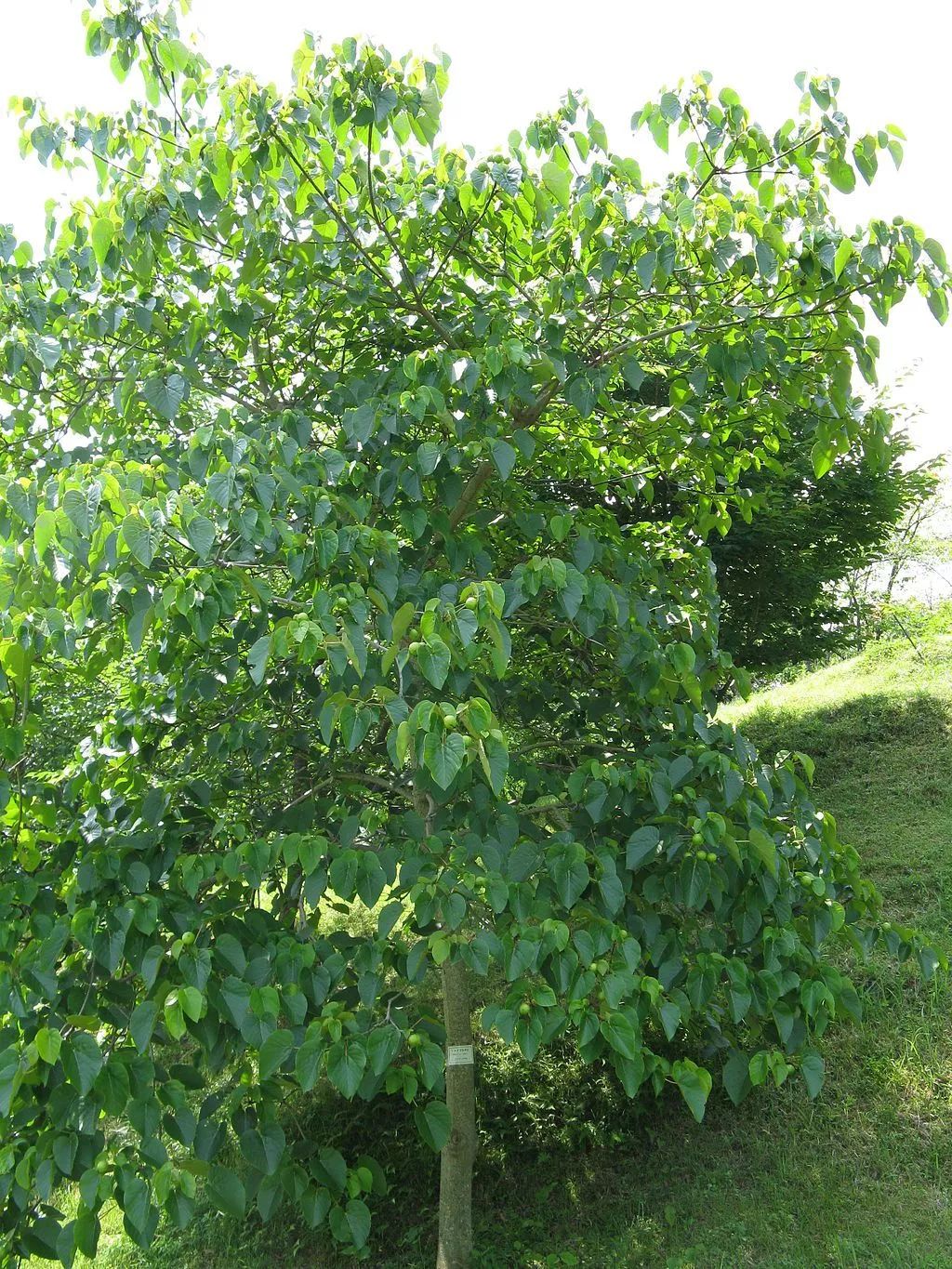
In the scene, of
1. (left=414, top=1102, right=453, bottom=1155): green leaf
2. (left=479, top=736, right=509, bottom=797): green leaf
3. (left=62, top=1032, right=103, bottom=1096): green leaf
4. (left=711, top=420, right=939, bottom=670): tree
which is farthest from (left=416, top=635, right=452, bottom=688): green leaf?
(left=711, top=420, right=939, bottom=670): tree

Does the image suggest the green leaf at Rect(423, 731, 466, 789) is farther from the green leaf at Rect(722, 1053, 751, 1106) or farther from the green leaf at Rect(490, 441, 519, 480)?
the green leaf at Rect(722, 1053, 751, 1106)

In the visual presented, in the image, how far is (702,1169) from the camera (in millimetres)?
4133

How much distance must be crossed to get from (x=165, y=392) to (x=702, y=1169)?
3.58 meters

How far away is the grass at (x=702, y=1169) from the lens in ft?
11.8

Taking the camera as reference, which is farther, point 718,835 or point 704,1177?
point 704,1177

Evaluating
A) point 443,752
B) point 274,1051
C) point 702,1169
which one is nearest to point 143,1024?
point 274,1051

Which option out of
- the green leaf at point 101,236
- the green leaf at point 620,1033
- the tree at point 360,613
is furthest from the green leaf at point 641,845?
the green leaf at point 101,236

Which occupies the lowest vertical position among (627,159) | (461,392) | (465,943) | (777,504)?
(465,943)

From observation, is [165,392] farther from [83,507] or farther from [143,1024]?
[143,1024]

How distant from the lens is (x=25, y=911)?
107 inches

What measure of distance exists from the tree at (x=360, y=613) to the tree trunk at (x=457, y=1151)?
1.91ft

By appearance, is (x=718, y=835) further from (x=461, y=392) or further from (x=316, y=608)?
(x=461, y=392)


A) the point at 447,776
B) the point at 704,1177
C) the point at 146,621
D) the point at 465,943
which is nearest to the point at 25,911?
the point at 146,621

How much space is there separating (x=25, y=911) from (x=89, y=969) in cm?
31
